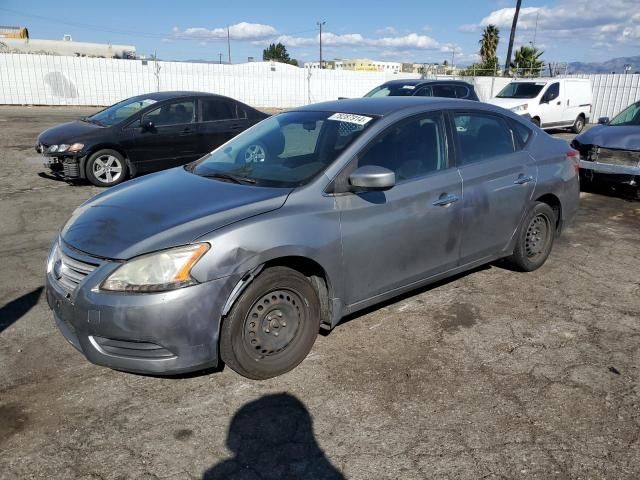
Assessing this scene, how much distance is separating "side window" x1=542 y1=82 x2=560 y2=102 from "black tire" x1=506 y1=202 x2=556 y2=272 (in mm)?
13450

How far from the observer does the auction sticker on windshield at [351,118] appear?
381 centimetres

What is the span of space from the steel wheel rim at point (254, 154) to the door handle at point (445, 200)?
1.34 m

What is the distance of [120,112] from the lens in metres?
9.13

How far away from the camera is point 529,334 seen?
3.94 m

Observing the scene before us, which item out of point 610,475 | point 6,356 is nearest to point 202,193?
point 6,356

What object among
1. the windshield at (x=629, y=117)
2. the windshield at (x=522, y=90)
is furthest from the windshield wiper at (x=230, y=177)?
the windshield at (x=522, y=90)

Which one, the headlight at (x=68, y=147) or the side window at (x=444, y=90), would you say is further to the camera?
the side window at (x=444, y=90)

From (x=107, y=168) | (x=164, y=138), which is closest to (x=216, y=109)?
(x=164, y=138)

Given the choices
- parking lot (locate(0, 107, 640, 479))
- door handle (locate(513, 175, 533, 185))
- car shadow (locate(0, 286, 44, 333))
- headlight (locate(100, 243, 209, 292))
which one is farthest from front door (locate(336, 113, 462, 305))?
car shadow (locate(0, 286, 44, 333))

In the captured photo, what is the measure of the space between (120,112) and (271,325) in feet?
23.8

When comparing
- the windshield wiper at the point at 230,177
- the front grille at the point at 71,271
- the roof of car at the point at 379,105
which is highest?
the roof of car at the point at 379,105

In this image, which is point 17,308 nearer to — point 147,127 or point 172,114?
point 147,127

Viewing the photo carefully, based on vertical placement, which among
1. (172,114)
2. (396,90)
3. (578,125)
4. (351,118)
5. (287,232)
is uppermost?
(396,90)

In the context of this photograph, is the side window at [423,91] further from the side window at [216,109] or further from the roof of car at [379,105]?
the roof of car at [379,105]
